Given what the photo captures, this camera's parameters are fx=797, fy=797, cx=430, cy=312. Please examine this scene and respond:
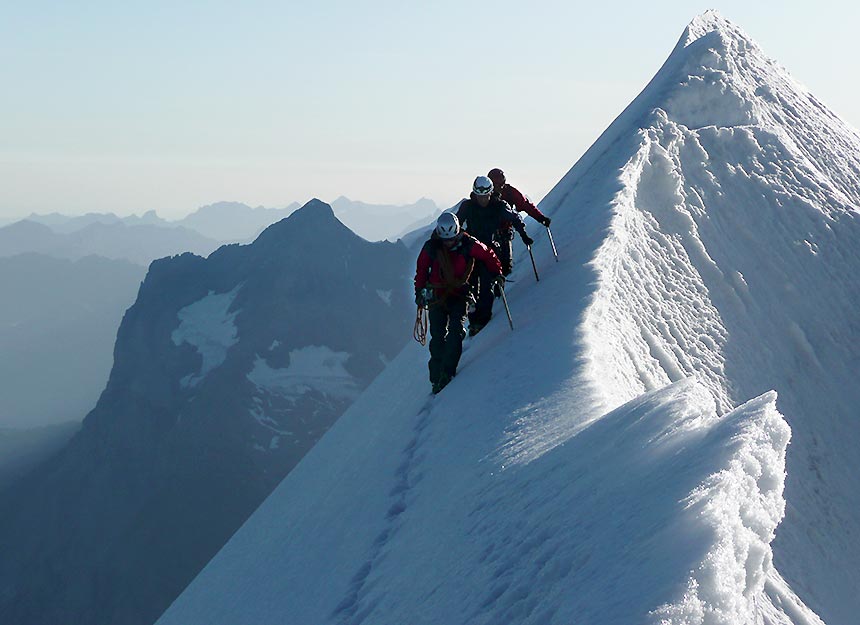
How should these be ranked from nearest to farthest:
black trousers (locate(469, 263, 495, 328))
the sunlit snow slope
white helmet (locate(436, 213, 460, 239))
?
the sunlit snow slope
white helmet (locate(436, 213, 460, 239))
black trousers (locate(469, 263, 495, 328))

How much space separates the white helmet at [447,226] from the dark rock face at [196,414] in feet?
415

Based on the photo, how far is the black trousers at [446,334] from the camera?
479 inches

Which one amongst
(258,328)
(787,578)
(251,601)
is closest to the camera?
(787,578)

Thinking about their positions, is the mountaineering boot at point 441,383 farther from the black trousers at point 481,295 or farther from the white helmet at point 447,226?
the white helmet at point 447,226

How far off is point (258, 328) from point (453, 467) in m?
160

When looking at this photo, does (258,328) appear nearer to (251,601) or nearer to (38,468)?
(38,468)

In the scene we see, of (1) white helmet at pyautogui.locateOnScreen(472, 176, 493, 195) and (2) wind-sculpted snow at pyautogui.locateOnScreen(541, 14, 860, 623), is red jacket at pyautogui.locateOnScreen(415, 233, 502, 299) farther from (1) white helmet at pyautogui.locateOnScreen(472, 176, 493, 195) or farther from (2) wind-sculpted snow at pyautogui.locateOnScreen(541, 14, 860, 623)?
(1) white helmet at pyautogui.locateOnScreen(472, 176, 493, 195)

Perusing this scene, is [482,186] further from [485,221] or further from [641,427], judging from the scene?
[641,427]

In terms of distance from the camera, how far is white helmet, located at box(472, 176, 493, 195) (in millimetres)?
14234

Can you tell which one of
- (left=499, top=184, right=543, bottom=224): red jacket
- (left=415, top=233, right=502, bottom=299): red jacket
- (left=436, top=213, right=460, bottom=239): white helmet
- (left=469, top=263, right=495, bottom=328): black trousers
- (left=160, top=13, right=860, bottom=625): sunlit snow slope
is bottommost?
(left=160, top=13, right=860, bottom=625): sunlit snow slope

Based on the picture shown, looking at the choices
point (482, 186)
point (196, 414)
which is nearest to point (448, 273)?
point (482, 186)

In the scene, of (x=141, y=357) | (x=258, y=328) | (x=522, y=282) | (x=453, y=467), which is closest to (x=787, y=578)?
(x=453, y=467)

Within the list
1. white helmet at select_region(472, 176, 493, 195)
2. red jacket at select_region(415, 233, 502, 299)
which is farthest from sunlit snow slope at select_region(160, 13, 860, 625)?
white helmet at select_region(472, 176, 493, 195)

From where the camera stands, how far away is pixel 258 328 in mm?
165125
